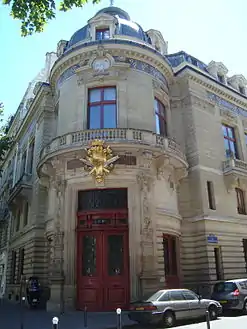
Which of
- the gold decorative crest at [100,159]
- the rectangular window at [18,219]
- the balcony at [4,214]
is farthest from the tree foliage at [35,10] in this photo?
the balcony at [4,214]

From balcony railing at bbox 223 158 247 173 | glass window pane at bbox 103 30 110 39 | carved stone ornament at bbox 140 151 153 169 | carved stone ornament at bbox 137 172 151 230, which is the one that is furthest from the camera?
balcony railing at bbox 223 158 247 173

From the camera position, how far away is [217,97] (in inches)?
1070

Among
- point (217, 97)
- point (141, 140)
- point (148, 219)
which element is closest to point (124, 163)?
point (141, 140)

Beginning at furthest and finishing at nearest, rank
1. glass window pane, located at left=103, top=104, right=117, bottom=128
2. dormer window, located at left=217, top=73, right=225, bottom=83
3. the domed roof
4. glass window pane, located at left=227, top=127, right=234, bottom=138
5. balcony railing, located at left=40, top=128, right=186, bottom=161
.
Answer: dormer window, located at left=217, top=73, right=225, bottom=83
glass window pane, located at left=227, top=127, right=234, bottom=138
the domed roof
glass window pane, located at left=103, top=104, right=117, bottom=128
balcony railing, located at left=40, top=128, right=186, bottom=161

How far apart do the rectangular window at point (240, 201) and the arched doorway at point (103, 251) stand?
35.9 ft

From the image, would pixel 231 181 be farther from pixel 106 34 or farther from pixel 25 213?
pixel 25 213

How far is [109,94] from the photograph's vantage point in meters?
21.1

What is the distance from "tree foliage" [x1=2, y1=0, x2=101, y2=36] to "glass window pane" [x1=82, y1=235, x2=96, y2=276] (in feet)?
37.3

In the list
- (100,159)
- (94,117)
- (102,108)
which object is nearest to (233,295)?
(100,159)

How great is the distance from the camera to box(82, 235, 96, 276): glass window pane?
17.1 metres

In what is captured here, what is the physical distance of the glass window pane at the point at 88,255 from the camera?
1713cm

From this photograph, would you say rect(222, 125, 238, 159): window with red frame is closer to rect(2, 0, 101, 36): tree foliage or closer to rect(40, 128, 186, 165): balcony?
rect(40, 128, 186, 165): balcony

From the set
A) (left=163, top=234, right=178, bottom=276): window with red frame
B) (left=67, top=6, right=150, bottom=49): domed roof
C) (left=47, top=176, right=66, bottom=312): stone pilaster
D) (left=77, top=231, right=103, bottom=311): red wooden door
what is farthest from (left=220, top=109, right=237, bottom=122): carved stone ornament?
(left=77, top=231, right=103, bottom=311): red wooden door

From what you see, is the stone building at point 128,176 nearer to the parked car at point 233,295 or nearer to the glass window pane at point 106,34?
the glass window pane at point 106,34
